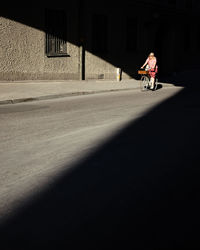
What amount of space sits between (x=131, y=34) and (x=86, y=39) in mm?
4069

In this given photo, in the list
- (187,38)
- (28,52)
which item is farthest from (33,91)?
(187,38)

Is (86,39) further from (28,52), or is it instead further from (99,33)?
(28,52)

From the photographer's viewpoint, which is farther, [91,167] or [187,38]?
[187,38]

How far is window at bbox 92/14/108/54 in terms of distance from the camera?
68.2 feet

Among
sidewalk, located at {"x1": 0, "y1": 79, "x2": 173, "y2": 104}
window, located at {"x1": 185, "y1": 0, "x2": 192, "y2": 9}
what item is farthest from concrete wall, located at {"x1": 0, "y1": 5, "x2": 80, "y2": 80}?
window, located at {"x1": 185, "y1": 0, "x2": 192, "y2": 9}

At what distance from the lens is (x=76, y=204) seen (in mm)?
4555

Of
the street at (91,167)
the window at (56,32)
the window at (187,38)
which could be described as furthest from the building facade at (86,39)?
the street at (91,167)

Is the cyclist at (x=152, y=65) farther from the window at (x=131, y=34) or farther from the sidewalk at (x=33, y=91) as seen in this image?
the window at (x=131, y=34)

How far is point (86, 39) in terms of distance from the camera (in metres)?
20.4

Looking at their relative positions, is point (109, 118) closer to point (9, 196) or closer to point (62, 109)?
point (62, 109)

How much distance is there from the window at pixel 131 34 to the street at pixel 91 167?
13.1 m

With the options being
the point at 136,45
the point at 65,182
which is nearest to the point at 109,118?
the point at 65,182

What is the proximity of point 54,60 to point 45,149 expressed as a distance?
12662 millimetres

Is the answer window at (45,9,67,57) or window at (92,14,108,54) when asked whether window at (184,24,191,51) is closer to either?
window at (92,14,108,54)
